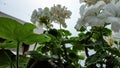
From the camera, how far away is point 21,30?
2.08 ft

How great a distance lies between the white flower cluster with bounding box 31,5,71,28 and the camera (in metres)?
0.81

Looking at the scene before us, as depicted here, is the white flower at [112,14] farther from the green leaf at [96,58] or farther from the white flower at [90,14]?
the green leaf at [96,58]

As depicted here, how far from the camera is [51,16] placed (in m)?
0.81

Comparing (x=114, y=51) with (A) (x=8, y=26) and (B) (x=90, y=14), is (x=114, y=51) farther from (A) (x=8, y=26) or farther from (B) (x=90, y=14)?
(A) (x=8, y=26)

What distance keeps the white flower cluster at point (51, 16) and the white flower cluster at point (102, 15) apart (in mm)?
226

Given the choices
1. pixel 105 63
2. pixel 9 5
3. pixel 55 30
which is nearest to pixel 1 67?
pixel 55 30

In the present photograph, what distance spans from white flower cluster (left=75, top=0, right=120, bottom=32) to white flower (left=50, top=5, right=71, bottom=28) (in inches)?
8.9

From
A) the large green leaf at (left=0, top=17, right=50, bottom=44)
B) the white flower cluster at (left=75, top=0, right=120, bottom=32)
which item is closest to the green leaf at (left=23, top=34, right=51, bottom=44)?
the large green leaf at (left=0, top=17, right=50, bottom=44)

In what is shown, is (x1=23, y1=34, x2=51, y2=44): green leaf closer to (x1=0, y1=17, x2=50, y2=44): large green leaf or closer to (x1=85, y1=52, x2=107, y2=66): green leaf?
(x1=0, y1=17, x2=50, y2=44): large green leaf

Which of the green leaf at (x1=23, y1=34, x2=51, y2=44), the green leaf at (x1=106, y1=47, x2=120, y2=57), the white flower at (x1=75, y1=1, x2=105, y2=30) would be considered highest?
the white flower at (x1=75, y1=1, x2=105, y2=30)

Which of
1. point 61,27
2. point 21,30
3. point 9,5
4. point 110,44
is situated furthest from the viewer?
point 9,5

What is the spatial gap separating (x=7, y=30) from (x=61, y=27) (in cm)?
27

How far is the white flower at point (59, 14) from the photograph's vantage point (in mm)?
811

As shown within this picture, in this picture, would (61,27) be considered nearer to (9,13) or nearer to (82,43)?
(82,43)
